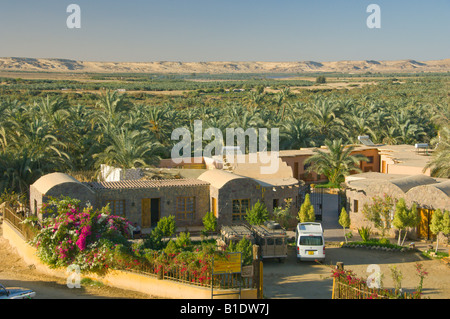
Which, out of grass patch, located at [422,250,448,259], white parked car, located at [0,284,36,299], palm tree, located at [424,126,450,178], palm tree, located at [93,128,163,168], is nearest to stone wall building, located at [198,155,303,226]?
palm tree, located at [93,128,163,168]

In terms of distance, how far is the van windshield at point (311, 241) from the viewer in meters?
20.2

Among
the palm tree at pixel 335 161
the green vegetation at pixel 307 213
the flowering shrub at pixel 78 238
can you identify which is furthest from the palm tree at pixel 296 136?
the flowering shrub at pixel 78 238

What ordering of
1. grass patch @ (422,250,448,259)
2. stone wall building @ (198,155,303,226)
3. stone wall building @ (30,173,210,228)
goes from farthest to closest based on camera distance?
stone wall building @ (198,155,303,226), stone wall building @ (30,173,210,228), grass patch @ (422,250,448,259)

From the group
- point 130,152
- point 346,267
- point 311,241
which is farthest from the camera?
point 130,152

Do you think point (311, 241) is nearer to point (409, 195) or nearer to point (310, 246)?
point (310, 246)

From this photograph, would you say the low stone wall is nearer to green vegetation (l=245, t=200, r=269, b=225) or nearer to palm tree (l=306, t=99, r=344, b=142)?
green vegetation (l=245, t=200, r=269, b=225)

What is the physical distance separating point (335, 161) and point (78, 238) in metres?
20.7

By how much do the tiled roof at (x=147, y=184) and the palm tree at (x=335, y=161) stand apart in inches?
472

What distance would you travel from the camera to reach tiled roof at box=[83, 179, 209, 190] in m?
23.7

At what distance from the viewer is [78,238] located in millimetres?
18469

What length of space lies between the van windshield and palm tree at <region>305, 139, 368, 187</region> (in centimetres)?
1474

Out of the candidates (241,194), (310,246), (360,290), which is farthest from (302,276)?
(241,194)
